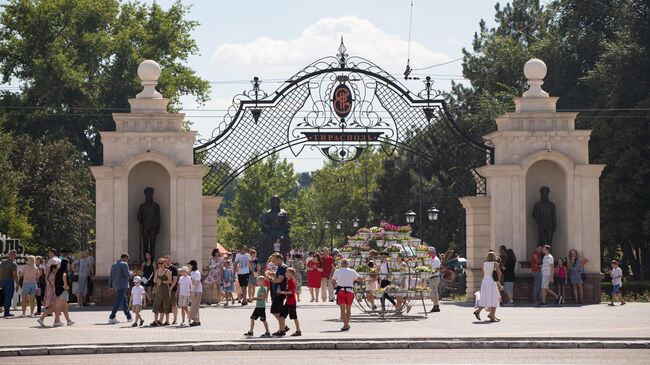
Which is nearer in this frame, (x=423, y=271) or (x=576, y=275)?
(x=423, y=271)

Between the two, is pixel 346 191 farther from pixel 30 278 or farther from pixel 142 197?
pixel 30 278

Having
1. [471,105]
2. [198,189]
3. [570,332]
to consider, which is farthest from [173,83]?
[570,332]

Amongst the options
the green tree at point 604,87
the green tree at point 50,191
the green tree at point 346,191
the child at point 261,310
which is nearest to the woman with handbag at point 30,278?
the child at point 261,310

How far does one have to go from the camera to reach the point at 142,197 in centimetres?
3488

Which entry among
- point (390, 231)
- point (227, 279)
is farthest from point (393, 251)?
point (227, 279)

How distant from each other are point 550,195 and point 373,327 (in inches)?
436

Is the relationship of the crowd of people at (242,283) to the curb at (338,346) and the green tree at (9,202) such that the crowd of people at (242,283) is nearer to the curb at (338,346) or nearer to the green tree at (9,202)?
the curb at (338,346)

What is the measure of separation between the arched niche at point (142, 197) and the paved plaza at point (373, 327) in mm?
2999

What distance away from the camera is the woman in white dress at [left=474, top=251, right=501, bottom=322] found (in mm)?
27312

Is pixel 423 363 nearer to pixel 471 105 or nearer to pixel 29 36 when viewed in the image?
pixel 29 36

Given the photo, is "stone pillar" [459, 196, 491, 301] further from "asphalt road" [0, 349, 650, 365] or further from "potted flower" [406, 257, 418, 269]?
"asphalt road" [0, 349, 650, 365]

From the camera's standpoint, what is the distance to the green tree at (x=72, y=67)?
5734 centimetres

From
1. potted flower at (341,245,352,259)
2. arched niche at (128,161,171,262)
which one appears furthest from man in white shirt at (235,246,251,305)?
potted flower at (341,245,352,259)

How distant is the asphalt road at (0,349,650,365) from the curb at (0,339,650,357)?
0.51 meters
